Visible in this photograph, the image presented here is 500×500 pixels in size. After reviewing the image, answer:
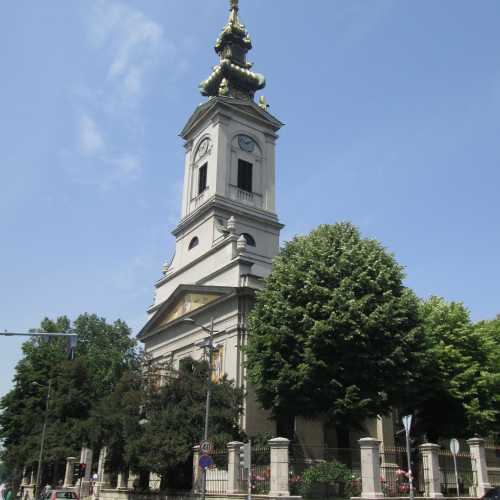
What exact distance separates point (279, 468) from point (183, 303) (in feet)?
63.7

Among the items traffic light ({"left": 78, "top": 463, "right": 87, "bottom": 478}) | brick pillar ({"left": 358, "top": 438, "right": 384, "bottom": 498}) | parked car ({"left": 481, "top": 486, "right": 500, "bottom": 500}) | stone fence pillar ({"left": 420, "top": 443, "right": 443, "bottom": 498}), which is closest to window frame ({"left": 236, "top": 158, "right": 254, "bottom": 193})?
traffic light ({"left": 78, "top": 463, "right": 87, "bottom": 478})

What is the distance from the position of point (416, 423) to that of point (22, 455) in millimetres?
29510

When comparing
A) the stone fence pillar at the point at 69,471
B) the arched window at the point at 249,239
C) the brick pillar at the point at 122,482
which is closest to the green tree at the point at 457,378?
the arched window at the point at 249,239

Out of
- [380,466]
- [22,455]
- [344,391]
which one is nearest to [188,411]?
[344,391]

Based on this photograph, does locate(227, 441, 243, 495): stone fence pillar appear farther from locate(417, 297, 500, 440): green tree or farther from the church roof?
the church roof

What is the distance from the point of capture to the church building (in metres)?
33.8

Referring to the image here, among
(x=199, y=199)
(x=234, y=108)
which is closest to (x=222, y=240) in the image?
(x=199, y=199)

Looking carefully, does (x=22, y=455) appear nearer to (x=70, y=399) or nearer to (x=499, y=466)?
(x=70, y=399)

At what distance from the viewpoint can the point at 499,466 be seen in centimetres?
2869

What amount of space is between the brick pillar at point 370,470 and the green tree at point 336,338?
170 inches

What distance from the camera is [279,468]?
20391 millimetres

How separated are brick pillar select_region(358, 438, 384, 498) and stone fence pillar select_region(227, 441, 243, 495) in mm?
4698

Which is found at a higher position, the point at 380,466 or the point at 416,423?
the point at 416,423

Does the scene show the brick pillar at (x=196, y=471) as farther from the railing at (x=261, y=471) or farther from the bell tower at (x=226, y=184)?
the bell tower at (x=226, y=184)
